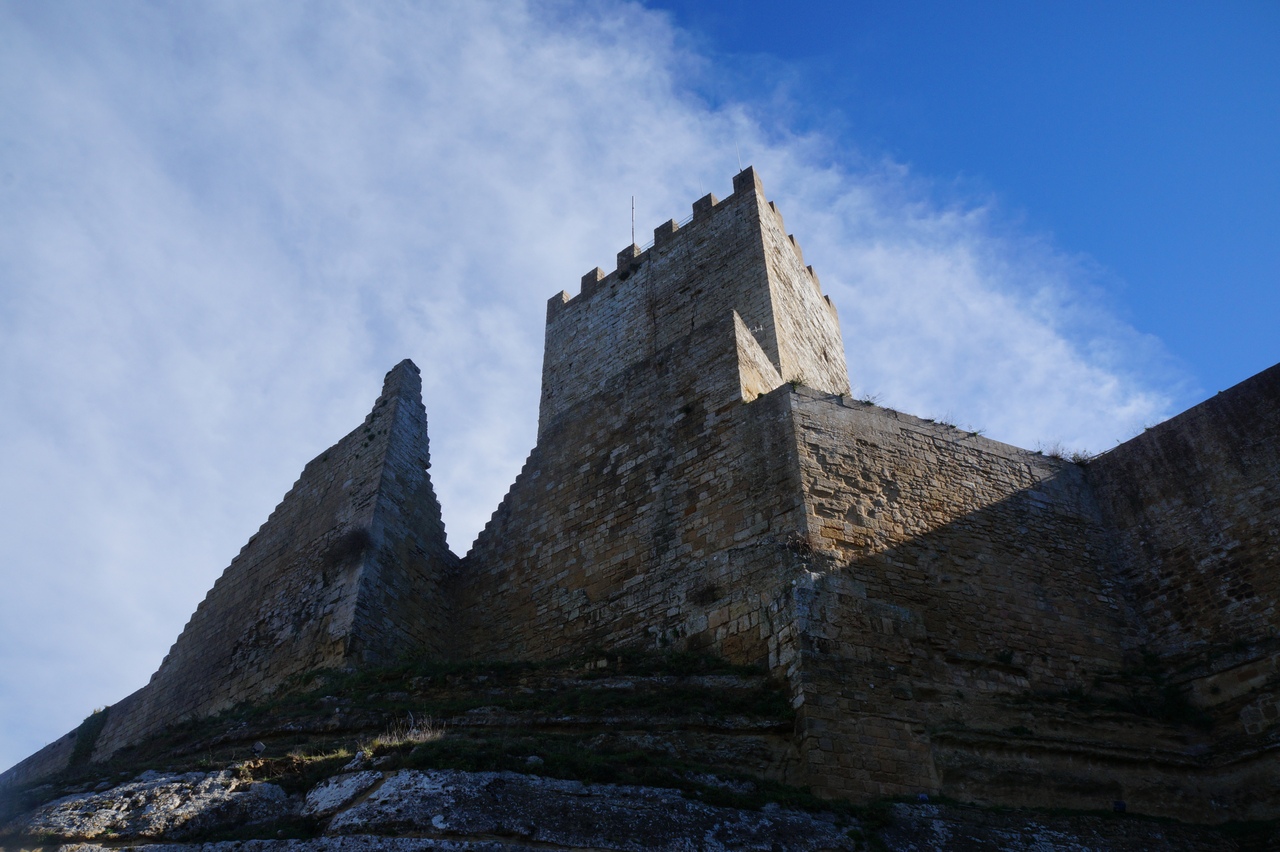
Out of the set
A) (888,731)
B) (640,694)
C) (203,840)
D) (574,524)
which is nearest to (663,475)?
(574,524)

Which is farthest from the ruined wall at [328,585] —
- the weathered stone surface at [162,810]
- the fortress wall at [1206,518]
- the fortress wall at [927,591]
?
the fortress wall at [1206,518]

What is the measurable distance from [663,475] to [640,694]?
4.26 meters

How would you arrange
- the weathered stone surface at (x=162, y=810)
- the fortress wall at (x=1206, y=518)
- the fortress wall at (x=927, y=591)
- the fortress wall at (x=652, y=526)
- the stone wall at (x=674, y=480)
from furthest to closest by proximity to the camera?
the stone wall at (x=674, y=480), the fortress wall at (x=1206, y=518), the fortress wall at (x=652, y=526), the fortress wall at (x=927, y=591), the weathered stone surface at (x=162, y=810)

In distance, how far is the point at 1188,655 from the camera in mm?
12953

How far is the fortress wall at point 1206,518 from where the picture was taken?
42.4 ft

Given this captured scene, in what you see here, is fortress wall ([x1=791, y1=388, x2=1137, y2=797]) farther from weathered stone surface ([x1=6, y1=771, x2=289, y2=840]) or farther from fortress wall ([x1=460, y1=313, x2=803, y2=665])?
weathered stone surface ([x1=6, y1=771, x2=289, y2=840])

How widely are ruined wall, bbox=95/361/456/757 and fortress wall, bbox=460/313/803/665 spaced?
1103 millimetres

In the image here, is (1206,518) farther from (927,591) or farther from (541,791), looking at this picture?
(541,791)

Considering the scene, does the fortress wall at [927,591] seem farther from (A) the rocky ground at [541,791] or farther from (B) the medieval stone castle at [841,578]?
(A) the rocky ground at [541,791]

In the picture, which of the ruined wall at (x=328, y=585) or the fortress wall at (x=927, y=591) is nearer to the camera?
the fortress wall at (x=927, y=591)

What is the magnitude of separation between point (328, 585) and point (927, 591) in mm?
8937

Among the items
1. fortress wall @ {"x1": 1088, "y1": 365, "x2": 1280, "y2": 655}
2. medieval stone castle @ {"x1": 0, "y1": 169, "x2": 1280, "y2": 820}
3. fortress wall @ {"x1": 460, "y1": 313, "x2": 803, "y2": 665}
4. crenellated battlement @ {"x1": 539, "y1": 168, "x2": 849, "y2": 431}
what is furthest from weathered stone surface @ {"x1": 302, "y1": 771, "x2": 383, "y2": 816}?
crenellated battlement @ {"x1": 539, "y1": 168, "x2": 849, "y2": 431}

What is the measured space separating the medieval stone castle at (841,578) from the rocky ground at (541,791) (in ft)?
2.54

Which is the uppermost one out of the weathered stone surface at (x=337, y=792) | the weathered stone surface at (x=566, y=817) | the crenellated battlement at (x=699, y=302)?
the crenellated battlement at (x=699, y=302)
